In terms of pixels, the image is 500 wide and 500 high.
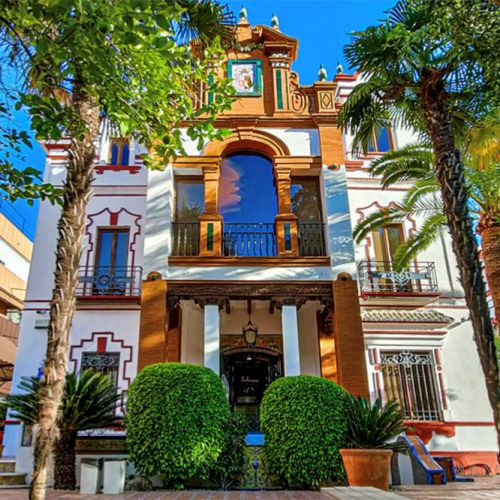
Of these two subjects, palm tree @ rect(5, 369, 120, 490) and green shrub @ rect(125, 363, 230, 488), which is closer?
green shrub @ rect(125, 363, 230, 488)

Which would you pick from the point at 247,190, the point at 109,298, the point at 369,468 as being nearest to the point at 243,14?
the point at 247,190

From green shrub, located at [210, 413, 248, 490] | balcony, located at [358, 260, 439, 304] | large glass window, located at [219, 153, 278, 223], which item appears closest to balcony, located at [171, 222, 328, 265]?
large glass window, located at [219, 153, 278, 223]

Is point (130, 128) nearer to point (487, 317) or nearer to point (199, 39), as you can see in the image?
point (199, 39)

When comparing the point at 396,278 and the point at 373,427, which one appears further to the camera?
the point at 396,278

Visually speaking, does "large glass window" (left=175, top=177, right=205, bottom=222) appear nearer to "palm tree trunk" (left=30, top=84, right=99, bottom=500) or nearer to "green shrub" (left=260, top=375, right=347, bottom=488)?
"green shrub" (left=260, top=375, right=347, bottom=488)

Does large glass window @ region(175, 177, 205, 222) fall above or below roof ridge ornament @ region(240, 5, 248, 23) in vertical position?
below

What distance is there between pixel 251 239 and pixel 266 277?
1.34 m

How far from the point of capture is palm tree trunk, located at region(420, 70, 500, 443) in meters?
6.26

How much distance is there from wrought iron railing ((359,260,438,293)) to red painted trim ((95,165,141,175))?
756cm

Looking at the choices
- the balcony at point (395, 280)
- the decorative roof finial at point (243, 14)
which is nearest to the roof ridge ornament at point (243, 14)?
the decorative roof finial at point (243, 14)

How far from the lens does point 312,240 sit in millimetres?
13414

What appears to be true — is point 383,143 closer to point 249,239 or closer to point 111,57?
point 249,239

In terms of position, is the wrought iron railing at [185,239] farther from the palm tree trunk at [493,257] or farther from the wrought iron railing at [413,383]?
the palm tree trunk at [493,257]

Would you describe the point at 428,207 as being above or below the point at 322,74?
below
